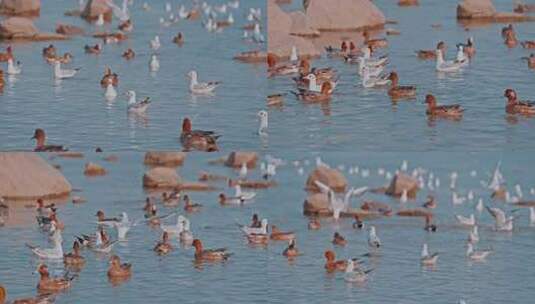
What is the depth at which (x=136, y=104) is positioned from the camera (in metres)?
22.0

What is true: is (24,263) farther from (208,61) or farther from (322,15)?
(322,15)

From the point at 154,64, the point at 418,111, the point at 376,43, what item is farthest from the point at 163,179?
the point at 418,111

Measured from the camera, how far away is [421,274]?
21828 millimetres

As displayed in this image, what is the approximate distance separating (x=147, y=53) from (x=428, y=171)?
3.69 meters

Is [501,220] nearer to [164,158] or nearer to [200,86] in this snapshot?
[164,158]

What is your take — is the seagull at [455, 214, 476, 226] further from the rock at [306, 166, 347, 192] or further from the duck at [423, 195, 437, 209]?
the rock at [306, 166, 347, 192]

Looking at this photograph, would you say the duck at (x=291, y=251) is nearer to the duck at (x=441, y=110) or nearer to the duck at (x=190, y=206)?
the duck at (x=441, y=110)

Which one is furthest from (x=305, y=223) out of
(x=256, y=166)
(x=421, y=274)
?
(x=421, y=274)

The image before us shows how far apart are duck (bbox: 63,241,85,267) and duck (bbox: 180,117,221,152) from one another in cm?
183

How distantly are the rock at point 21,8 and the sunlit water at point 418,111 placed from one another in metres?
4.83

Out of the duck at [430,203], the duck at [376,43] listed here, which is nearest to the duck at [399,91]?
the duck at [376,43]

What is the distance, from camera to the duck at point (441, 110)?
21312 mm

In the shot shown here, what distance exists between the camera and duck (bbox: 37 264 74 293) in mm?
20375

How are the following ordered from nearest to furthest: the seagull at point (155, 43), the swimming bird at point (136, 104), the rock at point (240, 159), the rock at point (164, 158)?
the swimming bird at point (136, 104)
the rock at point (164, 158)
the rock at point (240, 159)
the seagull at point (155, 43)
